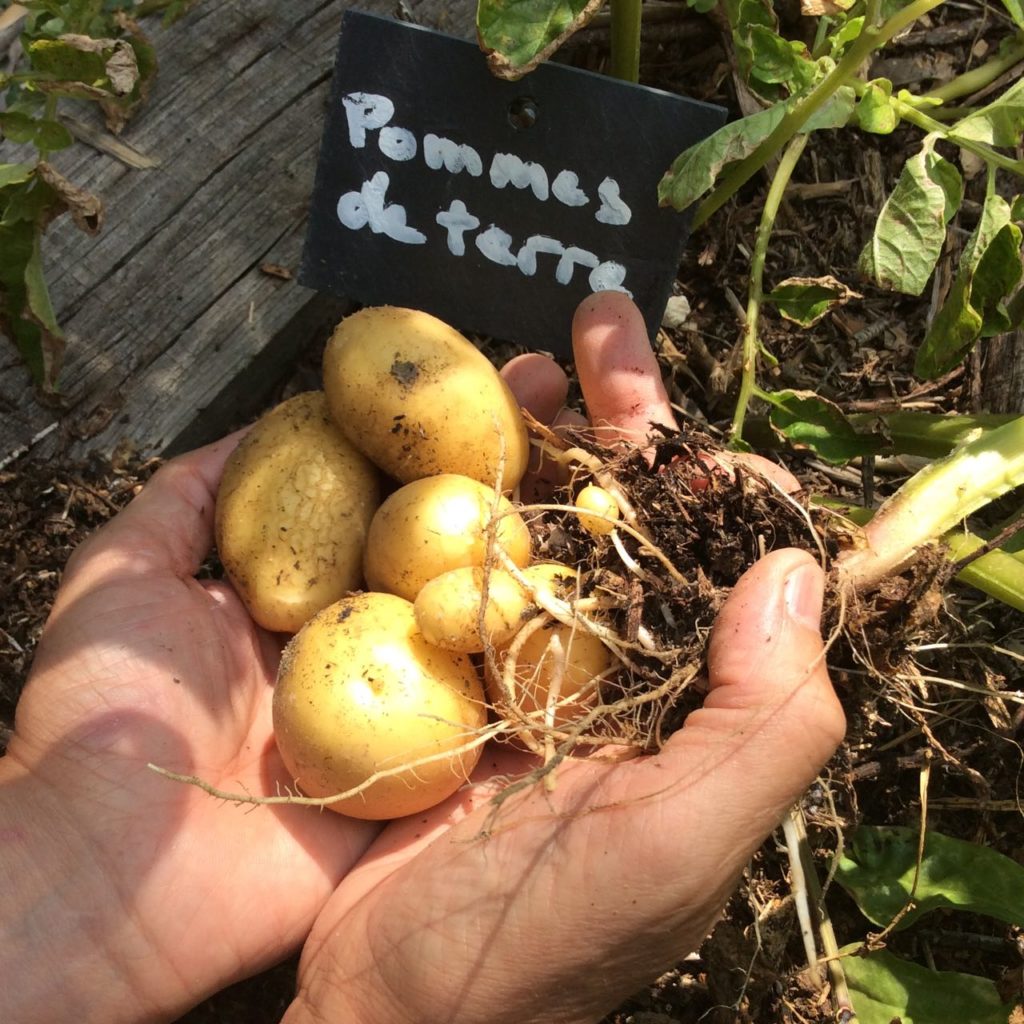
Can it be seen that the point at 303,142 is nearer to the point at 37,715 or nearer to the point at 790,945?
the point at 37,715

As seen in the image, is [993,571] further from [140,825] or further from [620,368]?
[140,825]

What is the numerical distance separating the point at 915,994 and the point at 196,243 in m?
1.80

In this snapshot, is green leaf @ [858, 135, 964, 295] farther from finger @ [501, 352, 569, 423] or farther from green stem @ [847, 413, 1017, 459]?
finger @ [501, 352, 569, 423]

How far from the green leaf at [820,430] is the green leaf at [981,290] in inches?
6.8

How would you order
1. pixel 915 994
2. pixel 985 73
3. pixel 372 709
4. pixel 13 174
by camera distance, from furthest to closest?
pixel 985 73, pixel 915 994, pixel 13 174, pixel 372 709

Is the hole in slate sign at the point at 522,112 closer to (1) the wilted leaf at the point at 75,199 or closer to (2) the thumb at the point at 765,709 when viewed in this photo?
(1) the wilted leaf at the point at 75,199

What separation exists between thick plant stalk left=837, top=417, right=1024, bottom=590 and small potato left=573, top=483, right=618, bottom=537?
32 cm

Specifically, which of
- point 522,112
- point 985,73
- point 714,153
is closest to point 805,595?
point 714,153

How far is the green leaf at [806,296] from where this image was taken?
172 centimetres

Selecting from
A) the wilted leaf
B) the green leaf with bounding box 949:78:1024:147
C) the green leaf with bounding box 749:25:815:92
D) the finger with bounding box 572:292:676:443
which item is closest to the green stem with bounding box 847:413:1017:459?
the finger with bounding box 572:292:676:443

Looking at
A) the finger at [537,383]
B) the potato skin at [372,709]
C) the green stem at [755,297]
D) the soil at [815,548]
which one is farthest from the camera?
the finger at [537,383]

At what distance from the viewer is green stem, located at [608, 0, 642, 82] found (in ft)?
5.74

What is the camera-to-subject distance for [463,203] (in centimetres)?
174

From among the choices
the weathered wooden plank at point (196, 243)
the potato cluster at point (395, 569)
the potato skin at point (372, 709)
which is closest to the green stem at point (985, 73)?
the weathered wooden plank at point (196, 243)
